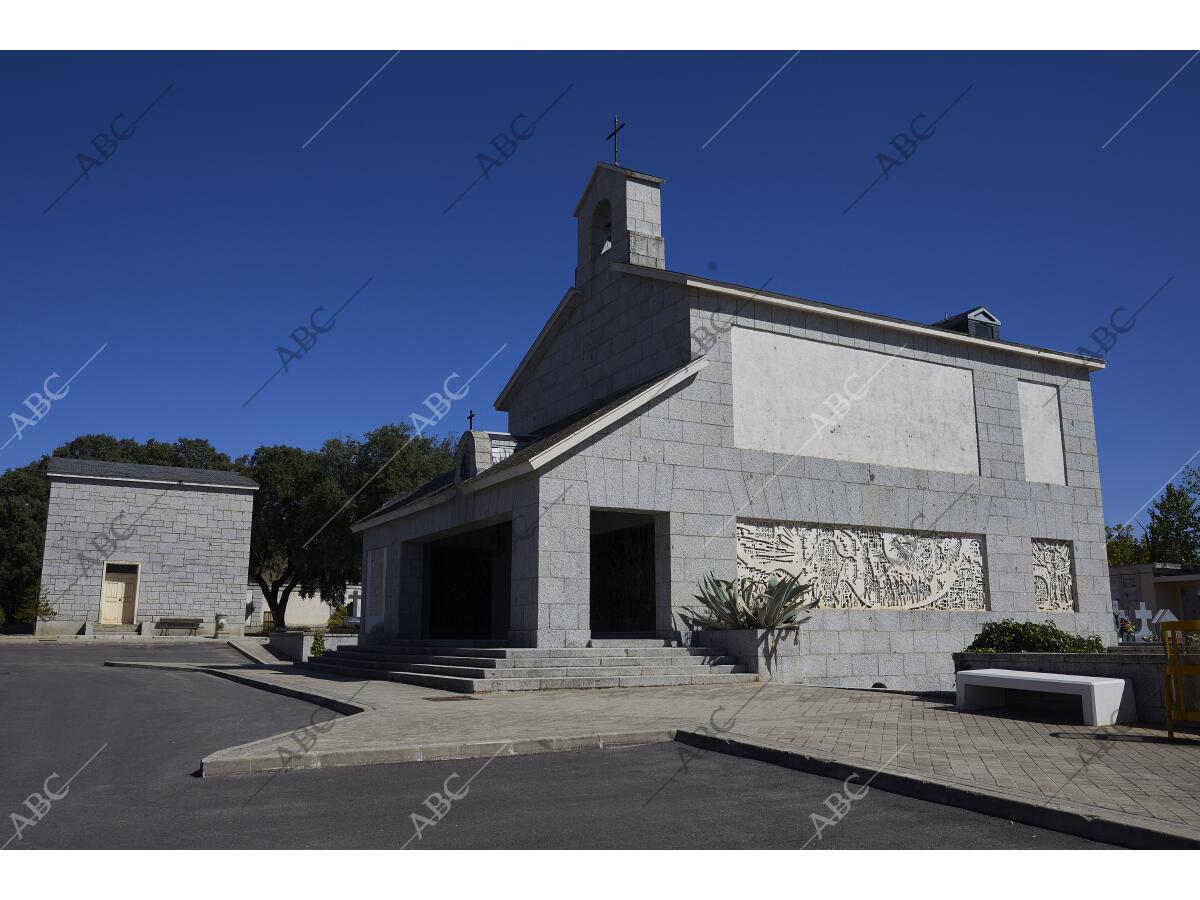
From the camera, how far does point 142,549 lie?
38.8 meters

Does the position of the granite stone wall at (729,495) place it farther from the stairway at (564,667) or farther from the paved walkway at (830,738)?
the paved walkway at (830,738)

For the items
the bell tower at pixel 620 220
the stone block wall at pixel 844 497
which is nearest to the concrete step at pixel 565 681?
the stone block wall at pixel 844 497

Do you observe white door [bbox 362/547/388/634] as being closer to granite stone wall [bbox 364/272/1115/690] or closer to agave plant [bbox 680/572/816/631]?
granite stone wall [bbox 364/272/1115/690]

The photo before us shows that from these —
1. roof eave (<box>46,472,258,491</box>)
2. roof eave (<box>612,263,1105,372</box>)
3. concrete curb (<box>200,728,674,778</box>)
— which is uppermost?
roof eave (<box>612,263,1105,372</box>)

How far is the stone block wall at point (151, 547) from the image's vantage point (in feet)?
124

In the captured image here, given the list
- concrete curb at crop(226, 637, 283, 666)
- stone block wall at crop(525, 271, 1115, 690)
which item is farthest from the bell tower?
concrete curb at crop(226, 637, 283, 666)

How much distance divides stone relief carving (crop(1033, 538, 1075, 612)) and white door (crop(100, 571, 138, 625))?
34694 mm

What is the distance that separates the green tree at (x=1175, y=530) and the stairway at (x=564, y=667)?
39.4 meters

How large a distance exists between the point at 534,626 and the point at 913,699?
6539 mm

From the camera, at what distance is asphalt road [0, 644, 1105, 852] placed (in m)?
5.22

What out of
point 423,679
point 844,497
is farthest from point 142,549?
point 844,497

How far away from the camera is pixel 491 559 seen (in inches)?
965

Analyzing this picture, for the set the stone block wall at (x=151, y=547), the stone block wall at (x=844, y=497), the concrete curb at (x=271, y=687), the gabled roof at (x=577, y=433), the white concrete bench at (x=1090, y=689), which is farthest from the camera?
the stone block wall at (x=151, y=547)

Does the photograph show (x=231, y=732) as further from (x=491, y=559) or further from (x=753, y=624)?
(x=491, y=559)
